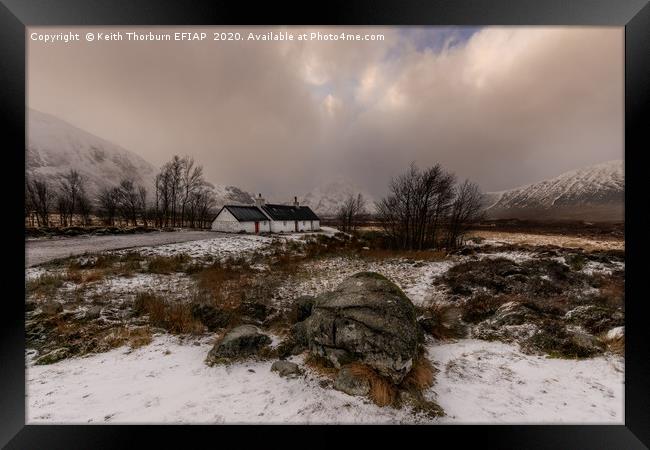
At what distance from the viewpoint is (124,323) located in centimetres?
382

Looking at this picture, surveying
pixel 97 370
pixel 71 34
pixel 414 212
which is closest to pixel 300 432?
pixel 97 370

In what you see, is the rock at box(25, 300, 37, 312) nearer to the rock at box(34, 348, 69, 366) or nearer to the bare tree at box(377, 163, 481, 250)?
the rock at box(34, 348, 69, 366)

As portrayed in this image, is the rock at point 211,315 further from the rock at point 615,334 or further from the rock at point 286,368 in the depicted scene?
the rock at point 615,334

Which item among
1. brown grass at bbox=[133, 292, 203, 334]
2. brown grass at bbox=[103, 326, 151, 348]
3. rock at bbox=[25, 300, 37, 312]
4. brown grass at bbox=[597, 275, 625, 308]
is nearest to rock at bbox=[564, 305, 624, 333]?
brown grass at bbox=[597, 275, 625, 308]

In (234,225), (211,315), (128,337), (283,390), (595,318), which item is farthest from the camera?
(234,225)

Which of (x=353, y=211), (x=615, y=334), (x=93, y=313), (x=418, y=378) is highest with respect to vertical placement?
(x=353, y=211)

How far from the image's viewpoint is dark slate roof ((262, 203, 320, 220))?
67.9 feet

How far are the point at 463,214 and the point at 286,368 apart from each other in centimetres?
1252

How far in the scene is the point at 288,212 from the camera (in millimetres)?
22594

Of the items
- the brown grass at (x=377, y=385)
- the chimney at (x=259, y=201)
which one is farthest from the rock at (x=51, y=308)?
the chimney at (x=259, y=201)

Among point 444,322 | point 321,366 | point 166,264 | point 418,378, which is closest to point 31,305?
point 166,264

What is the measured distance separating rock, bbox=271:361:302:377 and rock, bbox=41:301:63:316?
4.79m

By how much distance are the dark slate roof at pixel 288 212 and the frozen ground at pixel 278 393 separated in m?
17.9

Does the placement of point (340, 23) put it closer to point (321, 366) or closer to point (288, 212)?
point (321, 366)
